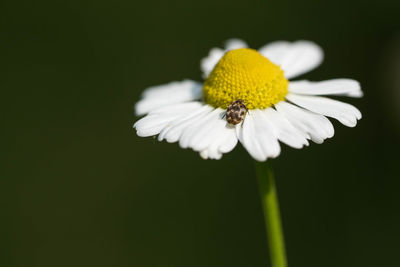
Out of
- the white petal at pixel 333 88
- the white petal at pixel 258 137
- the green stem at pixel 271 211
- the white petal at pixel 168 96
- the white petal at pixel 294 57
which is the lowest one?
the green stem at pixel 271 211

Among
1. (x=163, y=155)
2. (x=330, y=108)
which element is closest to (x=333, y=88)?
(x=330, y=108)

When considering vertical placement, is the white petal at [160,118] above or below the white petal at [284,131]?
above

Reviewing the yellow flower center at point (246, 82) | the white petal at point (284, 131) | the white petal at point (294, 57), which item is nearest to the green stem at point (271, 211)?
the white petal at point (284, 131)

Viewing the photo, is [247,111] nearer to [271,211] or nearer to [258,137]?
[258,137]

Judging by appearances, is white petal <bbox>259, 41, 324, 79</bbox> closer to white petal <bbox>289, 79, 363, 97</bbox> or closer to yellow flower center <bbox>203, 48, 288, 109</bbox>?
white petal <bbox>289, 79, 363, 97</bbox>

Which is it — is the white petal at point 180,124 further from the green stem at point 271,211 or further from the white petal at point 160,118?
the green stem at point 271,211

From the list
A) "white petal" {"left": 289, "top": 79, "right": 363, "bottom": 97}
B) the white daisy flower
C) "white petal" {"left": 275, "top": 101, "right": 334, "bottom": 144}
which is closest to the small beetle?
the white daisy flower

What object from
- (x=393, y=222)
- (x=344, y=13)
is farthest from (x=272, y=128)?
(x=344, y=13)
